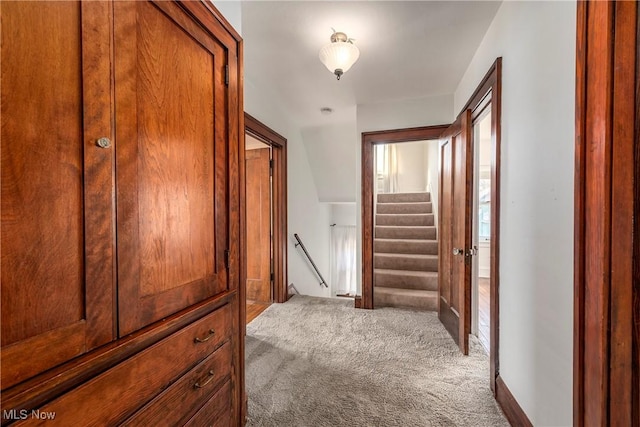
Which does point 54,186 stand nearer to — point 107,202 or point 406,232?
point 107,202

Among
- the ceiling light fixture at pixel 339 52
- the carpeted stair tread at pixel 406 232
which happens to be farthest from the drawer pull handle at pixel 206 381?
the carpeted stair tread at pixel 406 232

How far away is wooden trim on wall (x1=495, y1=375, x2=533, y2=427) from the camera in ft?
4.39

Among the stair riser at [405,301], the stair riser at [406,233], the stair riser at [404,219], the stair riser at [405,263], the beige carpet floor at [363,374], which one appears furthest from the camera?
the stair riser at [404,219]

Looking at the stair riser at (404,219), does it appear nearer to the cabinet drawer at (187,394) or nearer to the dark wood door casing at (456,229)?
the dark wood door casing at (456,229)

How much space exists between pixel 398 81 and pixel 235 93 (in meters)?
1.93

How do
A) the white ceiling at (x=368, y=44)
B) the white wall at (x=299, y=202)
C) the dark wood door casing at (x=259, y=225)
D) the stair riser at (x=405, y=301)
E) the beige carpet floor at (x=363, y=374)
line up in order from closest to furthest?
the beige carpet floor at (x=363, y=374) → the white ceiling at (x=368, y=44) → the white wall at (x=299, y=202) → the stair riser at (x=405, y=301) → the dark wood door casing at (x=259, y=225)

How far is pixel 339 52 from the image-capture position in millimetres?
1766

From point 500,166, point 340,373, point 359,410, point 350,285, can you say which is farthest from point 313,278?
point 500,166

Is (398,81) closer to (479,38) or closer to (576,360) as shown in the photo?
(479,38)

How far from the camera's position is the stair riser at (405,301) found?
3129mm

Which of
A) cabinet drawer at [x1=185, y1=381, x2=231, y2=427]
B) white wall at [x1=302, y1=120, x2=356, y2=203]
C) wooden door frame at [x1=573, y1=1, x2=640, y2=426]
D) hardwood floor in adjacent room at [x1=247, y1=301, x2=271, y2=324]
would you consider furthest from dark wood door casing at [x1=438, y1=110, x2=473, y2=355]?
hardwood floor in adjacent room at [x1=247, y1=301, x2=271, y2=324]

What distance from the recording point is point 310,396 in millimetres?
1664

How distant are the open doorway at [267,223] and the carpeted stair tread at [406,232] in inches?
74.1

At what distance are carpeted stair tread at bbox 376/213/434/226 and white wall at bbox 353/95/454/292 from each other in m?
1.75
